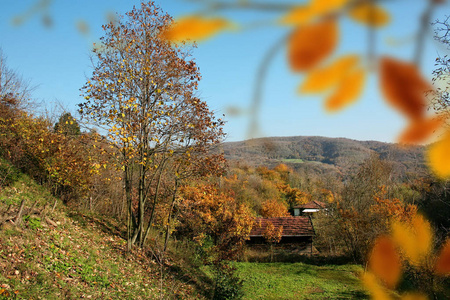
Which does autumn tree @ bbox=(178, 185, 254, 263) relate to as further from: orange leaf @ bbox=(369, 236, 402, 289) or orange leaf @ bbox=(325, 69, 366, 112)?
orange leaf @ bbox=(325, 69, 366, 112)

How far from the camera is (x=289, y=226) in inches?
1069

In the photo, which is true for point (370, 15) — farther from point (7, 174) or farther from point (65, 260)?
point (7, 174)

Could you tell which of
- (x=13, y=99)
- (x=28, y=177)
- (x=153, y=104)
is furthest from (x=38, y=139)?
(x=153, y=104)

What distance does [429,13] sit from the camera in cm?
42

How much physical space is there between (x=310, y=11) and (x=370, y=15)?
8 centimetres

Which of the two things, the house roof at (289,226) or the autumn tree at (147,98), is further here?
the house roof at (289,226)

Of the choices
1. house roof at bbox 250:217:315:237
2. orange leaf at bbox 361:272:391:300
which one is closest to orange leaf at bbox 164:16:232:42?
orange leaf at bbox 361:272:391:300

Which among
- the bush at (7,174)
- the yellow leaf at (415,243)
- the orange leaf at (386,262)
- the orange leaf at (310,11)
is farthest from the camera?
the bush at (7,174)

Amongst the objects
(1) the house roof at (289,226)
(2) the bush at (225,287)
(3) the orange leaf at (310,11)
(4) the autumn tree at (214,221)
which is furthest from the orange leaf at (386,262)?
(1) the house roof at (289,226)

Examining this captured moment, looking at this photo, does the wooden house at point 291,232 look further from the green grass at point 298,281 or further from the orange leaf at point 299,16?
the orange leaf at point 299,16

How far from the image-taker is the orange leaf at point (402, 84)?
37cm

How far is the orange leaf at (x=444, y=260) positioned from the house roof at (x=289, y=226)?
25137mm

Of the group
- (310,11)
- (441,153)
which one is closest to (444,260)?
(441,153)

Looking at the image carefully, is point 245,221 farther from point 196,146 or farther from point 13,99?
point 13,99
